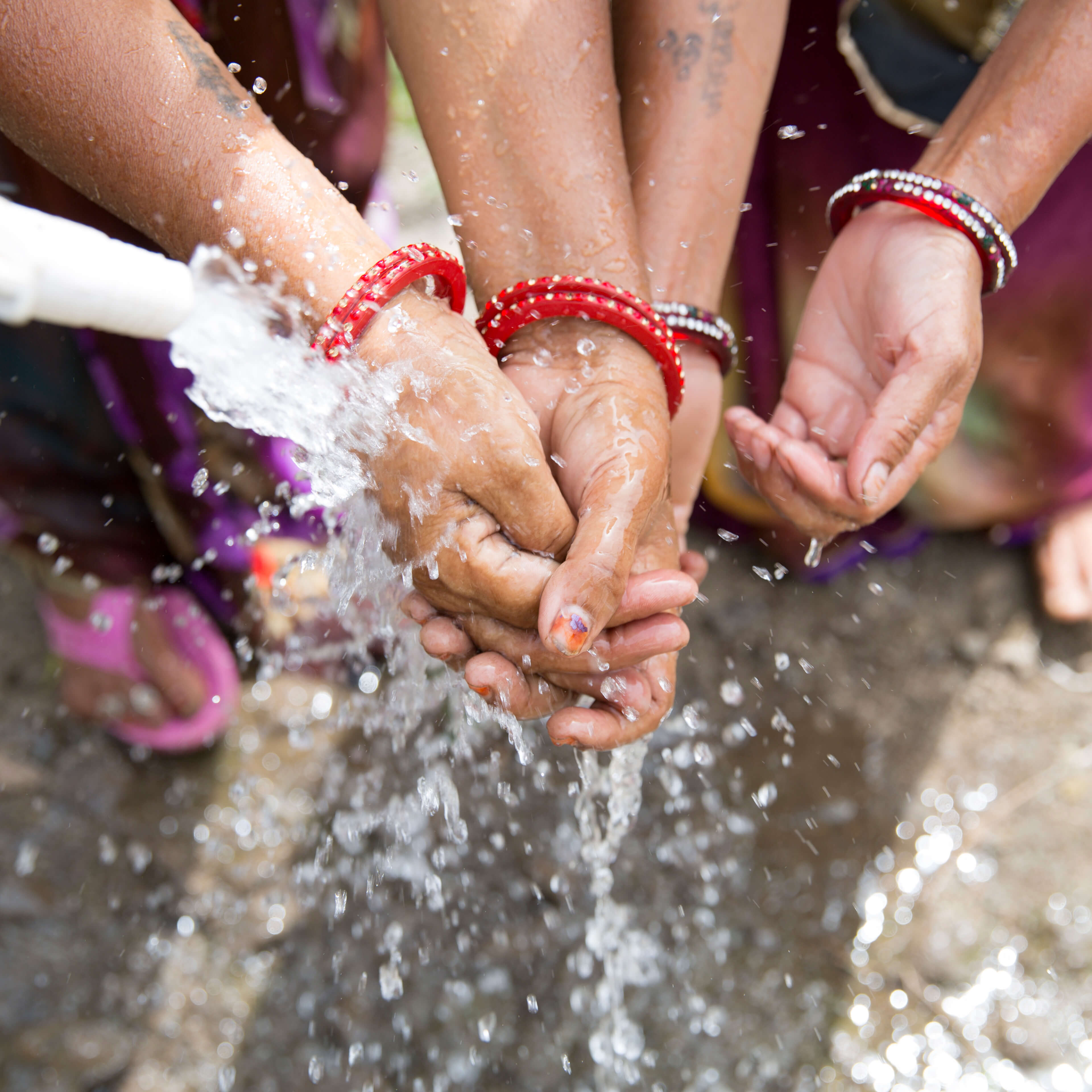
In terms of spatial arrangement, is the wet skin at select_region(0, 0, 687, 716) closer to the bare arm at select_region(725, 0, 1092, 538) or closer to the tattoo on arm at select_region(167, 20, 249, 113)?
the tattoo on arm at select_region(167, 20, 249, 113)

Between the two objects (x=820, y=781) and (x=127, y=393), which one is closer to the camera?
(x=127, y=393)

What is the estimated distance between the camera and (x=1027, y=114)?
1.11m

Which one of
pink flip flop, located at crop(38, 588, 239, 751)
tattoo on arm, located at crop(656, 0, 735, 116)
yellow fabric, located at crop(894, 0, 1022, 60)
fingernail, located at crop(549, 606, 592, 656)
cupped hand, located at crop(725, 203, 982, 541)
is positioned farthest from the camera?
pink flip flop, located at crop(38, 588, 239, 751)

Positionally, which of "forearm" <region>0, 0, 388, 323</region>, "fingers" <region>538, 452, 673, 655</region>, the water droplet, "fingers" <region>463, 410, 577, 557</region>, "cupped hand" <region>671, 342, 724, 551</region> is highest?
Answer: "forearm" <region>0, 0, 388, 323</region>

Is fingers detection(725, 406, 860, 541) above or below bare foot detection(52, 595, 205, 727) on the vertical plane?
below

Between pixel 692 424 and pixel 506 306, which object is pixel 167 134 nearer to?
pixel 506 306

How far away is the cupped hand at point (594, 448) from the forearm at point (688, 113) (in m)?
0.27

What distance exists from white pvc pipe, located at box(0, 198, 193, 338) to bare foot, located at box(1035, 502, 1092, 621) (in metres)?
1.69

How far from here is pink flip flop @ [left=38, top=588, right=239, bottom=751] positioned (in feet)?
4.97

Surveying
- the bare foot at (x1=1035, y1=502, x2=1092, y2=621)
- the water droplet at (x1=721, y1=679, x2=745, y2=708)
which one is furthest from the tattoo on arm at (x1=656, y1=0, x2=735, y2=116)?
the bare foot at (x1=1035, y1=502, x2=1092, y2=621)

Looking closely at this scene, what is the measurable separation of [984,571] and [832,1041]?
0.99 m

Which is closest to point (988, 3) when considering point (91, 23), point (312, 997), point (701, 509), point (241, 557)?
point (701, 509)

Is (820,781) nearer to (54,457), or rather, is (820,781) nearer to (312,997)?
(312,997)

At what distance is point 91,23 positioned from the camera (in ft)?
Result: 2.66
